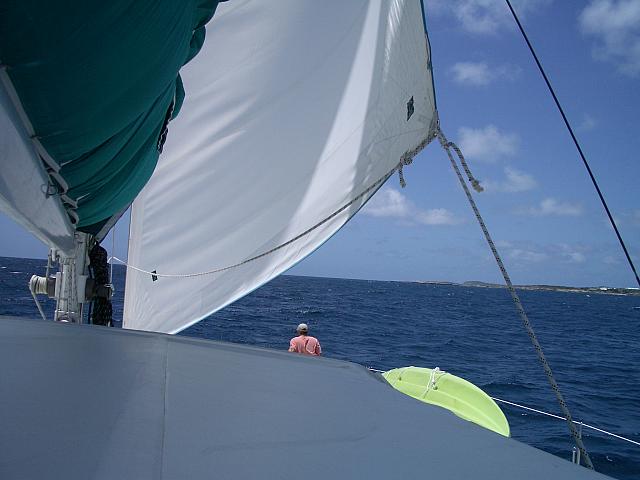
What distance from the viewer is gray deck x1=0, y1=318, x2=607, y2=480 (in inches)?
27.3

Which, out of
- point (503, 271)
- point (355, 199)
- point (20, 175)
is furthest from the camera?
point (355, 199)

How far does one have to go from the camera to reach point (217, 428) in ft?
2.83

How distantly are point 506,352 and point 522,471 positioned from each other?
18.6 meters

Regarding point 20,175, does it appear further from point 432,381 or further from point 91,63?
point 432,381

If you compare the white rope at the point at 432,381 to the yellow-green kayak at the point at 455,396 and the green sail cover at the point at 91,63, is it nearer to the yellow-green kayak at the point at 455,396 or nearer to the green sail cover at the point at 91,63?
the yellow-green kayak at the point at 455,396

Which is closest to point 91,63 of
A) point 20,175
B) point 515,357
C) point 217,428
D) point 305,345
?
point 20,175

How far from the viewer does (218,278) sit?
3.91 metres

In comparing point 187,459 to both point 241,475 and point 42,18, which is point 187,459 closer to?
point 241,475

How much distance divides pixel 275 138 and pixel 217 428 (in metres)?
2.61

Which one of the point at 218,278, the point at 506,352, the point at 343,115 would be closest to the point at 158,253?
the point at 218,278

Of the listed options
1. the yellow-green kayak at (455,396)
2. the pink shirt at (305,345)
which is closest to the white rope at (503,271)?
the yellow-green kayak at (455,396)

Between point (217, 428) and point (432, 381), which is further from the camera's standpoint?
point (432, 381)

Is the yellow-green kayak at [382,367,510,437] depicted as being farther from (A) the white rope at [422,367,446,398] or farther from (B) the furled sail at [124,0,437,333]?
(B) the furled sail at [124,0,437,333]

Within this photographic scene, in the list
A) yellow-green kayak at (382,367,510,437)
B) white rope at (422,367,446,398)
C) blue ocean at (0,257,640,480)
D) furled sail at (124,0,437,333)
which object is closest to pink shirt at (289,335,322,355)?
yellow-green kayak at (382,367,510,437)
